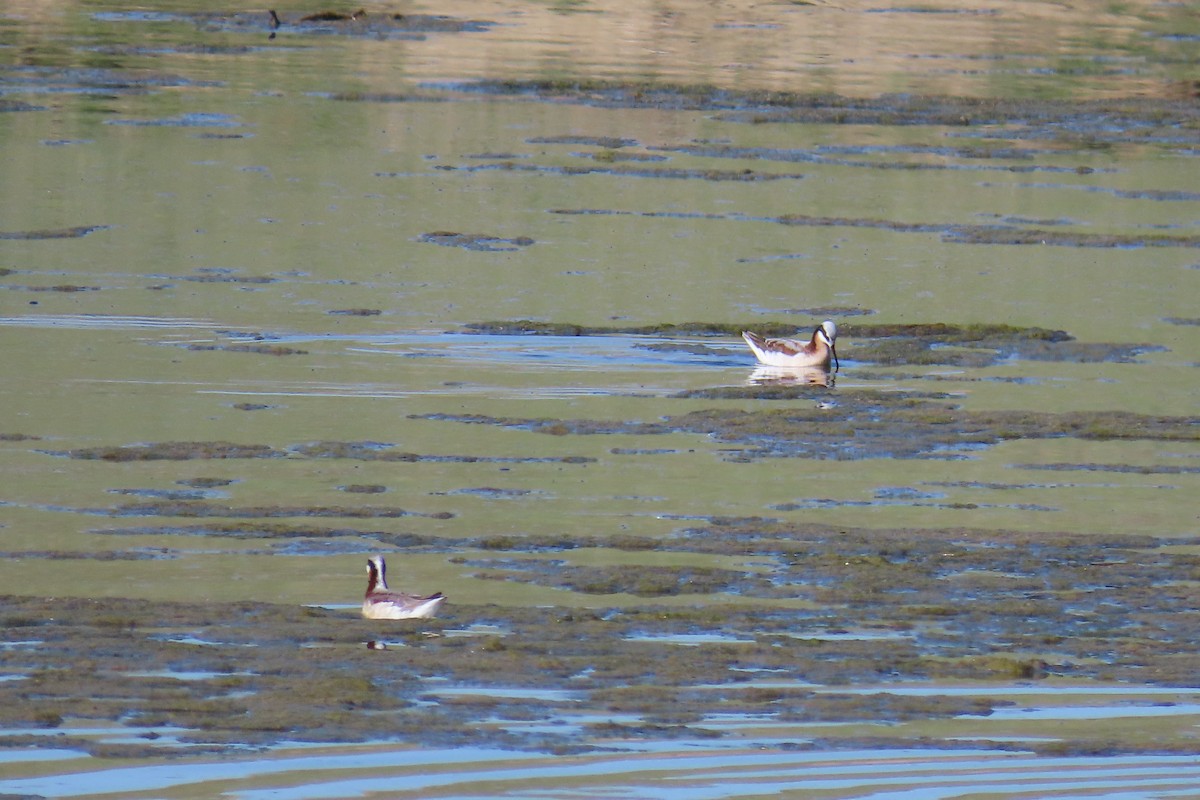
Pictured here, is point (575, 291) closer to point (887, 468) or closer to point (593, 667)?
point (887, 468)

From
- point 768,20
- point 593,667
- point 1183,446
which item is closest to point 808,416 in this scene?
point 1183,446

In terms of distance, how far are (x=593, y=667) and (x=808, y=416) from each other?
228 inches

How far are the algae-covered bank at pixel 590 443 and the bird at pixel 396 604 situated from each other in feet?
0.20

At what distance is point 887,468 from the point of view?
42.6 feet

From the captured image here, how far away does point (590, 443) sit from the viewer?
13.4 meters

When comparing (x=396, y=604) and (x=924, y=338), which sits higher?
(x=396, y=604)

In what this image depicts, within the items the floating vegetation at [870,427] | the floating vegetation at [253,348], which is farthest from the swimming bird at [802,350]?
the floating vegetation at [253,348]

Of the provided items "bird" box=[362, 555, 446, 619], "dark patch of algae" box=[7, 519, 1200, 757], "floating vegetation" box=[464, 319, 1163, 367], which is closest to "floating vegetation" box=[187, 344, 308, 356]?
"floating vegetation" box=[464, 319, 1163, 367]

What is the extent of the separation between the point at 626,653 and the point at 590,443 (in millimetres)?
4546

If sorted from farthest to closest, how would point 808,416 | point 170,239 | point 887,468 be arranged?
A: 1. point 170,239
2. point 808,416
3. point 887,468

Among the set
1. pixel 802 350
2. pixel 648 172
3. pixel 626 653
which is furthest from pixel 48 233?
pixel 626 653

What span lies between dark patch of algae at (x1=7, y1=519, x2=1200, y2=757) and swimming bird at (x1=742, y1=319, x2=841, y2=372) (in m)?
4.79

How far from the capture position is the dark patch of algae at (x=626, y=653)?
8000 mm

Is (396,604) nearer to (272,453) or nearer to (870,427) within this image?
(272,453)
